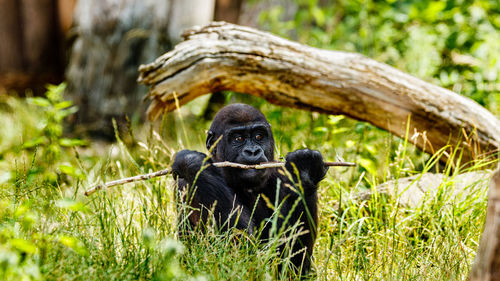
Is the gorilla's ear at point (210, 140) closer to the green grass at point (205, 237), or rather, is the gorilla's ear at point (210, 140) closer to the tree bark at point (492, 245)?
the green grass at point (205, 237)

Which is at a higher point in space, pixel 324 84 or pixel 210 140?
pixel 324 84

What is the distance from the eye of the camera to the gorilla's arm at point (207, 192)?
2850mm

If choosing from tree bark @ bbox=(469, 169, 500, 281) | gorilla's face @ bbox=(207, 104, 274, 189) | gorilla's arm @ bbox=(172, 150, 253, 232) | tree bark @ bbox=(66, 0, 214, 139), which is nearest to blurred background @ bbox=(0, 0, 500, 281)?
tree bark @ bbox=(66, 0, 214, 139)

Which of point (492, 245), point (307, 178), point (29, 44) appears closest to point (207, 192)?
point (307, 178)

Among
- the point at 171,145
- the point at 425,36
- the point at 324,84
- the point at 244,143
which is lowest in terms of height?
the point at 171,145

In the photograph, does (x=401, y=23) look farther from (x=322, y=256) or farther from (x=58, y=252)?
(x=58, y=252)

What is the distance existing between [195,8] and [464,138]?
3.40 meters

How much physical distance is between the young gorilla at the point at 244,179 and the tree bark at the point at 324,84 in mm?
1203

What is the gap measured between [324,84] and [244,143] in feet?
4.85

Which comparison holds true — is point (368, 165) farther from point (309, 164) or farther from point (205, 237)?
point (205, 237)

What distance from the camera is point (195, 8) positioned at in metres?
5.88

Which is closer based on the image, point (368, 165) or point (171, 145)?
point (368, 165)

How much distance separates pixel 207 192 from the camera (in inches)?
113

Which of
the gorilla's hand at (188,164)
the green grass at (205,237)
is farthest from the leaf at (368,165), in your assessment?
the gorilla's hand at (188,164)
